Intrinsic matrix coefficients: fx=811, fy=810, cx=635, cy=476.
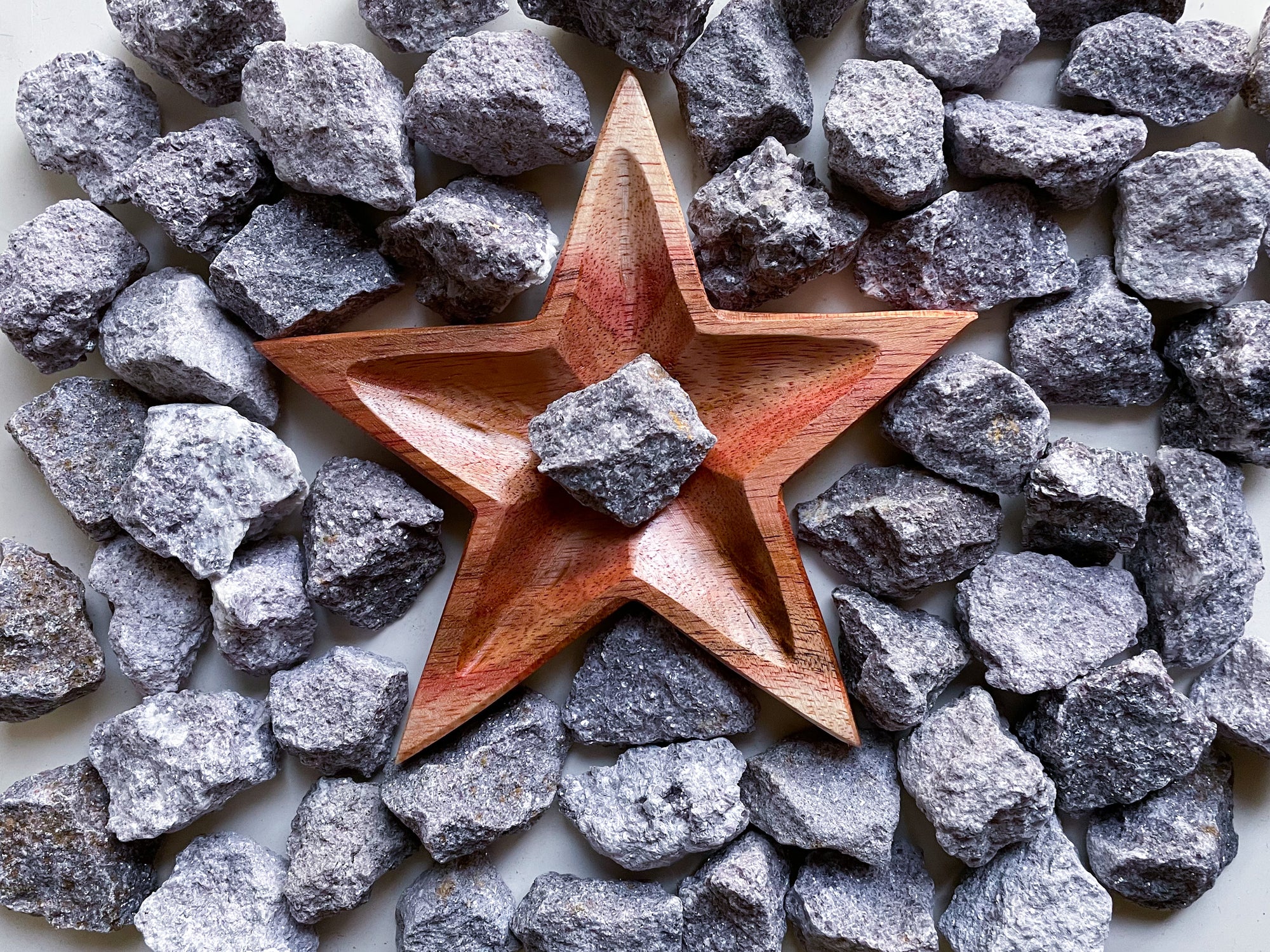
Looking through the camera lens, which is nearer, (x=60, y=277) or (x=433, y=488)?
(x=60, y=277)

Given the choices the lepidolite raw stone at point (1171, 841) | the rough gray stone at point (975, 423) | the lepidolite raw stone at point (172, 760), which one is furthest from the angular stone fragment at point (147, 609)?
the lepidolite raw stone at point (1171, 841)

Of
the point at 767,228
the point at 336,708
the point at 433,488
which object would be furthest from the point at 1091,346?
the point at 336,708

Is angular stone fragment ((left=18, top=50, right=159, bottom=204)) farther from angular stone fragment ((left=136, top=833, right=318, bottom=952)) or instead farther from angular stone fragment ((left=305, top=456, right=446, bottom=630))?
angular stone fragment ((left=136, top=833, right=318, bottom=952))

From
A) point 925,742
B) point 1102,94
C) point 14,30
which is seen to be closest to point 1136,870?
point 925,742

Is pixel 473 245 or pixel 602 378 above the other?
pixel 473 245

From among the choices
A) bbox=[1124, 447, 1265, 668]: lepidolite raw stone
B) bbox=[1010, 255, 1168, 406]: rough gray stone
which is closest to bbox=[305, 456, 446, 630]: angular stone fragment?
bbox=[1010, 255, 1168, 406]: rough gray stone

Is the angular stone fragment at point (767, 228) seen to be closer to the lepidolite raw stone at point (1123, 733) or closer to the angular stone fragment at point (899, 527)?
the angular stone fragment at point (899, 527)

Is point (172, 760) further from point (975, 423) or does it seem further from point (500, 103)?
point (975, 423)
